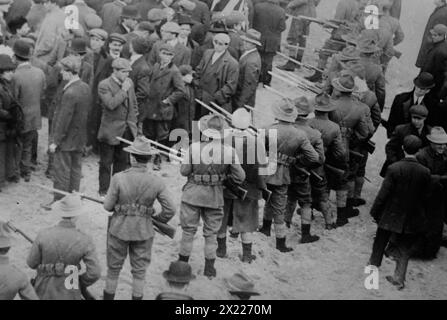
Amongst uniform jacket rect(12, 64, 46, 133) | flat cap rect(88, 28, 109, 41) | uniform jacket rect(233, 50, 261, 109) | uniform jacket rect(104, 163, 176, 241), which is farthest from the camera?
uniform jacket rect(233, 50, 261, 109)

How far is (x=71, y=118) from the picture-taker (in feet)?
32.7

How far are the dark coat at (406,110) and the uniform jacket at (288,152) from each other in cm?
211

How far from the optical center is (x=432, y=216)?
1019 cm

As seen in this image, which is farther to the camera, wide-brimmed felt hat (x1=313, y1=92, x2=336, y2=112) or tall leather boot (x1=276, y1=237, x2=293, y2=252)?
wide-brimmed felt hat (x1=313, y1=92, x2=336, y2=112)

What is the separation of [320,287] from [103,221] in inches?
121

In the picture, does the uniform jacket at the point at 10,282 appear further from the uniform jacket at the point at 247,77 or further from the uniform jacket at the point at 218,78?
the uniform jacket at the point at 247,77

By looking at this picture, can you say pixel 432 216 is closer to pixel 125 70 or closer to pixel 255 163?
pixel 255 163

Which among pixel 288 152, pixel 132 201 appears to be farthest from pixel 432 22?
pixel 132 201

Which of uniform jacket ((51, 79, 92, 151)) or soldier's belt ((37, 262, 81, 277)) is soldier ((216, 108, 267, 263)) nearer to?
uniform jacket ((51, 79, 92, 151))

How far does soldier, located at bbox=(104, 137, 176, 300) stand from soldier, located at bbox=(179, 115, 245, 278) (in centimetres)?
78

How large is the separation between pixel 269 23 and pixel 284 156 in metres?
5.18

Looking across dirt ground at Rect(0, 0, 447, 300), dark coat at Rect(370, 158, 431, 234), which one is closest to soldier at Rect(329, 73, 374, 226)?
dirt ground at Rect(0, 0, 447, 300)

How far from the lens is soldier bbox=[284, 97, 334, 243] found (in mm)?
10297

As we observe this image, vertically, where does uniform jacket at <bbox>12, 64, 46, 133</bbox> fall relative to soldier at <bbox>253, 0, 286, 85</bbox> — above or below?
below
